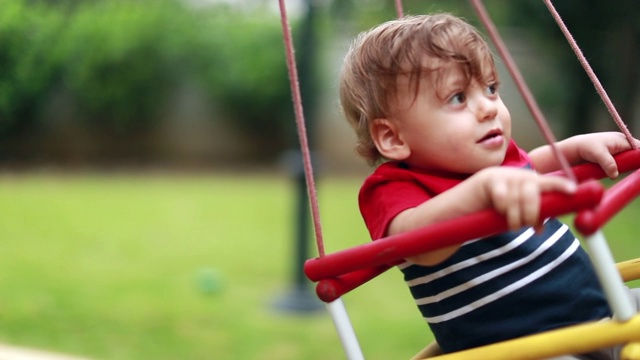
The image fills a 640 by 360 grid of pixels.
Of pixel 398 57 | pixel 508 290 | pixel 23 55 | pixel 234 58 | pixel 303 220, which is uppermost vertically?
pixel 234 58

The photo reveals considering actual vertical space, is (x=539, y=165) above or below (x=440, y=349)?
above

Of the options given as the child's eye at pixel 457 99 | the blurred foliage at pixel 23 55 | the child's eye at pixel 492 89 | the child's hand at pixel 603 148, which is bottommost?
the child's hand at pixel 603 148

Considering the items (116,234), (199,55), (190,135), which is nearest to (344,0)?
(199,55)

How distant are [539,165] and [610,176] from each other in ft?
0.39

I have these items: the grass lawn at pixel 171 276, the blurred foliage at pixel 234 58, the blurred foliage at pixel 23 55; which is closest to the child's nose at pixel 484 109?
the grass lawn at pixel 171 276

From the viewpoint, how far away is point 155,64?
26.0 feet

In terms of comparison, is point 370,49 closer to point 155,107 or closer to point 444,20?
point 444,20

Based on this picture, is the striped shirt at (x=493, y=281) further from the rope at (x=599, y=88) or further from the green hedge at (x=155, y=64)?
the green hedge at (x=155, y=64)

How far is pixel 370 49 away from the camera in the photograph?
3.88 feet

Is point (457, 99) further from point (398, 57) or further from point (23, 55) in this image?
point (23, 55)

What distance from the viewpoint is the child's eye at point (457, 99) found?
112 centimetres

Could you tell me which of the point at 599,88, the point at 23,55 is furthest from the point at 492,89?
the point at 23,55

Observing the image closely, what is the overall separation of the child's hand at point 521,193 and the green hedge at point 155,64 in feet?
14.0

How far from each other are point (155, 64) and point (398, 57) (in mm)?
7045
